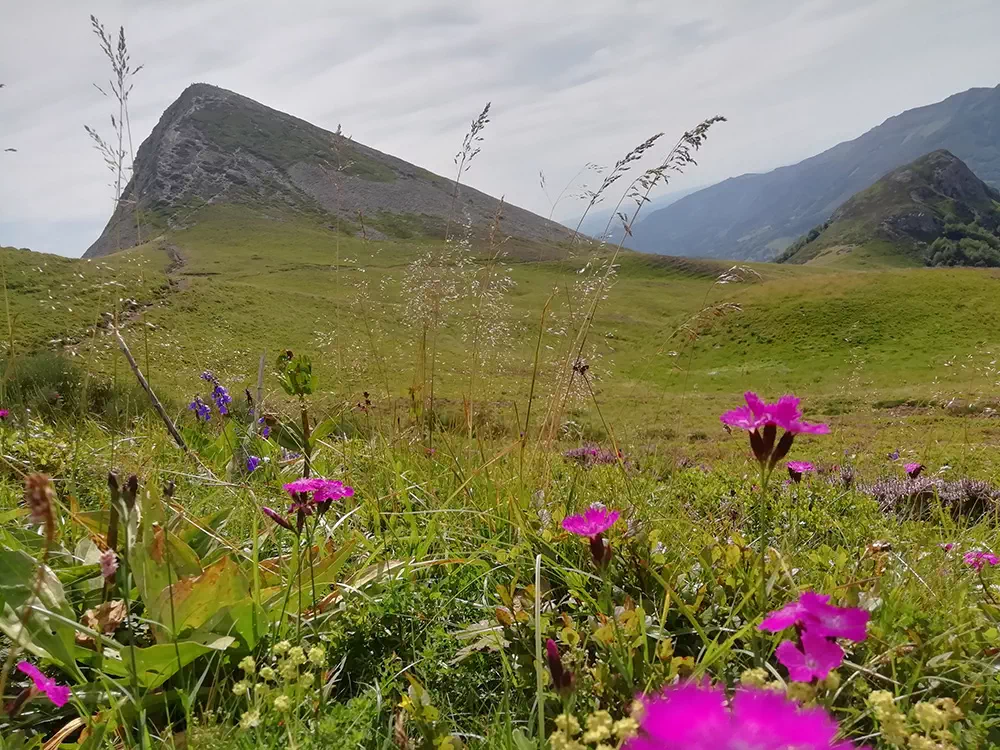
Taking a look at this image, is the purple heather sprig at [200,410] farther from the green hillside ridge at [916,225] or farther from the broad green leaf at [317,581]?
the green hillside ridge at [916,225]

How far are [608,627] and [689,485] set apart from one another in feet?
11.8

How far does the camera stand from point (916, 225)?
439ft

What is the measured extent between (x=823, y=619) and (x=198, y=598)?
59.4 inches

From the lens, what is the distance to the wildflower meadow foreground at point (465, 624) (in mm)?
1309

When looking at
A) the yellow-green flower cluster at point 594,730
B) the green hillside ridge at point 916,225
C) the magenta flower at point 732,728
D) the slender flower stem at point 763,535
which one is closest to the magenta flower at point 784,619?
the slender flower stem at point 763,535

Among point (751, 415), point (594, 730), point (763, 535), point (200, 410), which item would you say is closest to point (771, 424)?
point (751, 415)

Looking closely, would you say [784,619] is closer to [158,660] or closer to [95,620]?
[158,660]

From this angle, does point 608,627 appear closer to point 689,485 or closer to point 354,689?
point 354,689

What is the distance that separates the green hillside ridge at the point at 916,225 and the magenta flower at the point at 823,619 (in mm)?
135538

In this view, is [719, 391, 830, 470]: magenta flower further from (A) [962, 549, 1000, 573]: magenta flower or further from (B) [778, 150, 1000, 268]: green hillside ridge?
(B) [778, 150, 1000, 268]: green hillside ridge

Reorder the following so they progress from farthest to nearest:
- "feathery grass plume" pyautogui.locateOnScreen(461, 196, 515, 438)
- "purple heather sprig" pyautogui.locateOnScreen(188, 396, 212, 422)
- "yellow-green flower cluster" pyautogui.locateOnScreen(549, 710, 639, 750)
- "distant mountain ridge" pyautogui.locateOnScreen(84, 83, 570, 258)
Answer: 1. "distant mountain ridge" pyautogui.locateOnScreen(84, 83, 570, 258)
2. "purple heather sprig" pyautogui.locateOnScreen(188, 396, 212, 422)
3. "feathery grass plume" pyautogui.locateOnScreen(461, 196, 515, 438)
4. "yellow-green flower cluster" pyautogui.locateOnScreen(549, 710, 639, 750)

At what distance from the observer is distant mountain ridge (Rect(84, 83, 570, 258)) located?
→ 108m

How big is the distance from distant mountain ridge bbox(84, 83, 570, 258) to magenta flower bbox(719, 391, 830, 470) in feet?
327

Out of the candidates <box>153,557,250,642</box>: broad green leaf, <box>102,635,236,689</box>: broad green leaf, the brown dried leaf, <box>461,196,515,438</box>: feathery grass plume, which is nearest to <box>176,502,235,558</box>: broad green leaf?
the brown dried leaf
